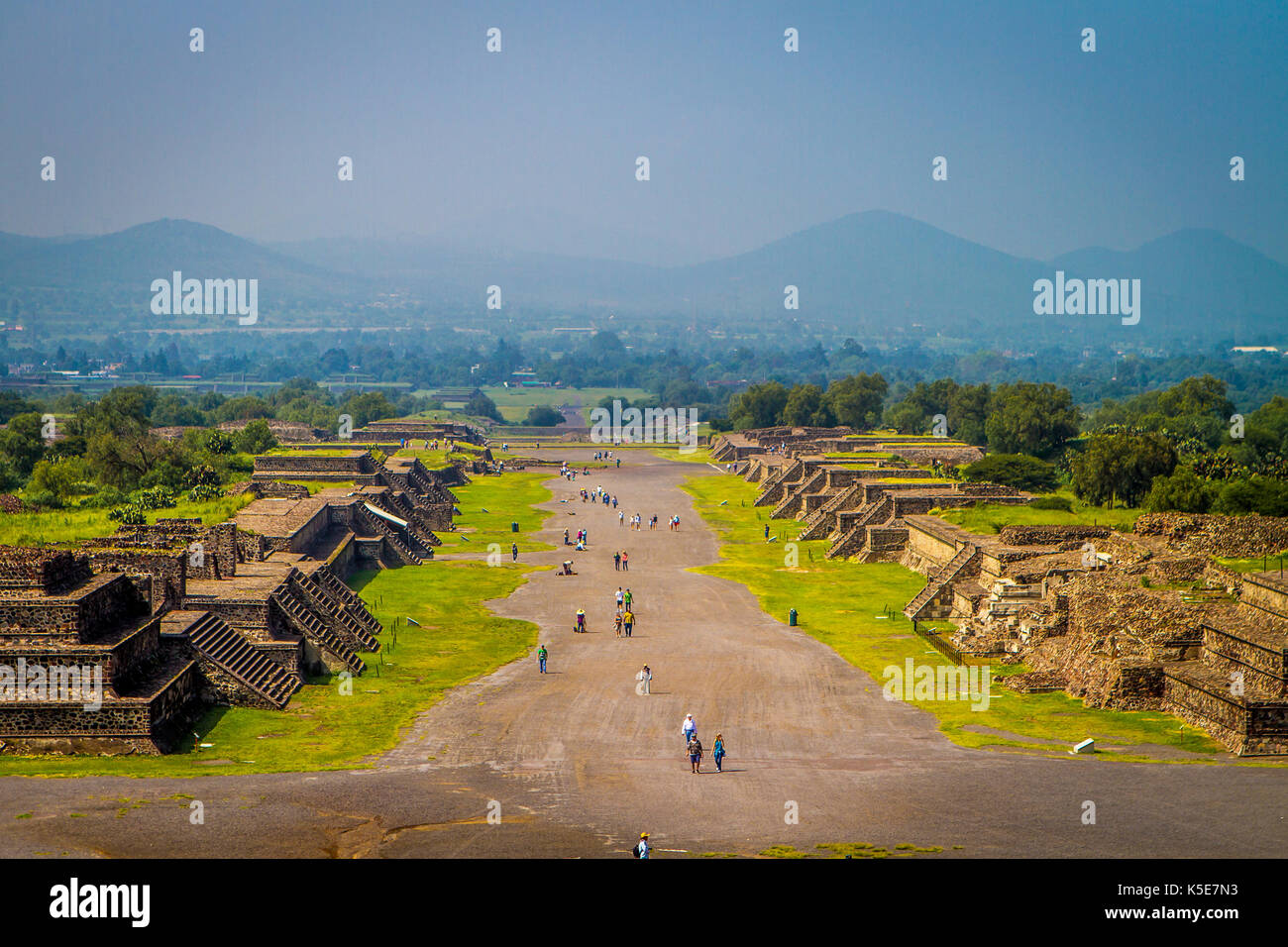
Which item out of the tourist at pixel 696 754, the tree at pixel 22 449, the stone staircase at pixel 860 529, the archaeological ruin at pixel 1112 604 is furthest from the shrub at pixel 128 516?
the tree at pixel 22 449

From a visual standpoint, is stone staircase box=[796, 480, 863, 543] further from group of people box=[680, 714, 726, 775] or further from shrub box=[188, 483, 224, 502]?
group of people box=[680, 714, 726, 775]

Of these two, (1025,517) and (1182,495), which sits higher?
(1182,495)

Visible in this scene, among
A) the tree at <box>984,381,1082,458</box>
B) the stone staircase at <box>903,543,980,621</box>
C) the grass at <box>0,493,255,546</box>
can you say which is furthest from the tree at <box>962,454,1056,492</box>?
the grass at <box>0,493,255,546</box>

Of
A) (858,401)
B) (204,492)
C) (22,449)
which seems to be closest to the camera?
(204,492)

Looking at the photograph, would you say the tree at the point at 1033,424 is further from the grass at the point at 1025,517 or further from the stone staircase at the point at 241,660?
the stone staircase at the point at 241,660

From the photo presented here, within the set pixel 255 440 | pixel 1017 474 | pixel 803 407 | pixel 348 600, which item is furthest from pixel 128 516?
pixel 803 407

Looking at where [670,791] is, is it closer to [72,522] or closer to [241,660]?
[241,660]
